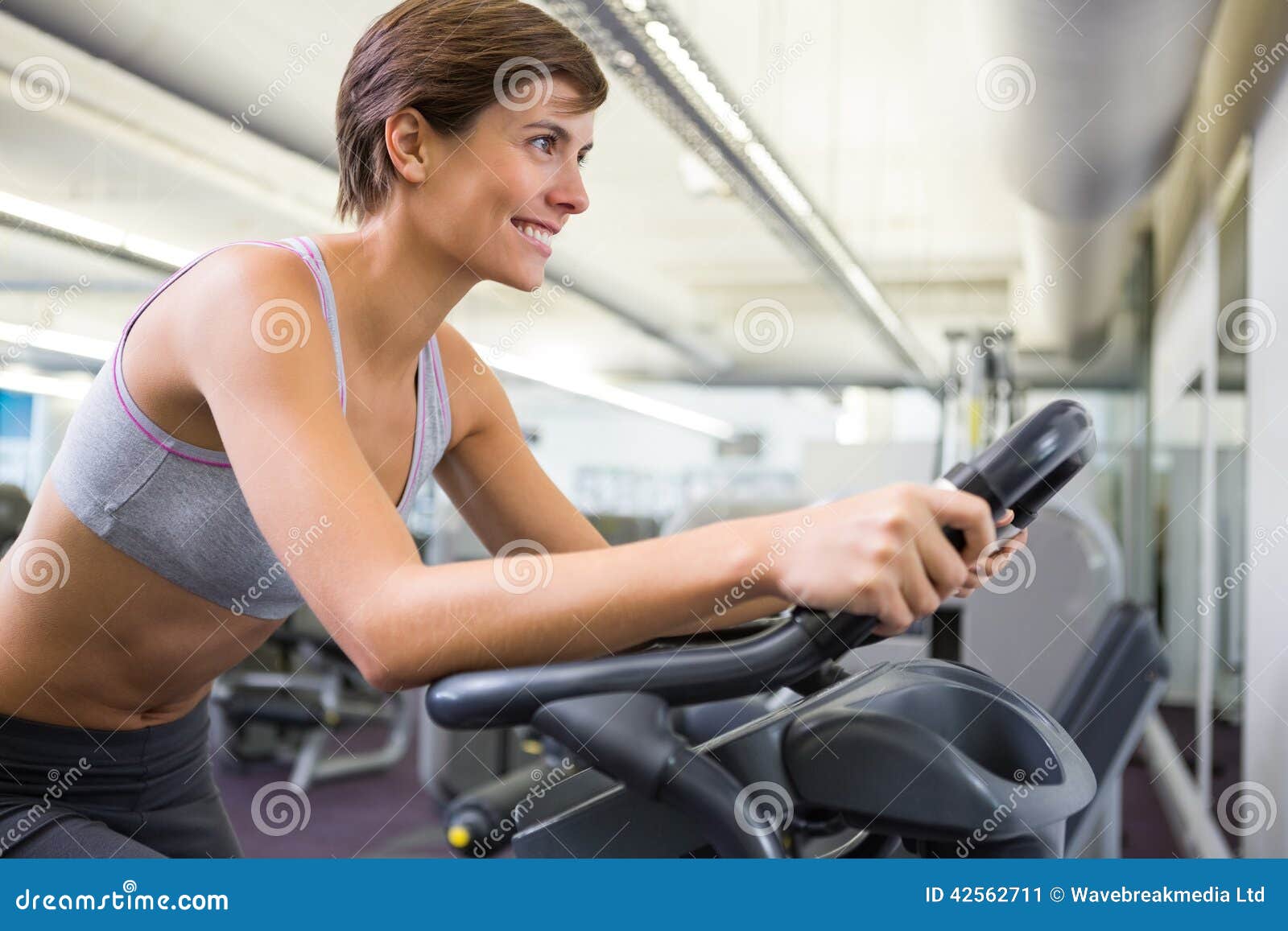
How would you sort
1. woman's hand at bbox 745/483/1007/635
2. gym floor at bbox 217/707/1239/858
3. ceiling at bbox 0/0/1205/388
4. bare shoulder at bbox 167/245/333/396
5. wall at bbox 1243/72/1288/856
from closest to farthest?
1. woman's hand at bbox 745/483/1007/635
2. bare shoulder at bbox 167/245/333/396
3. wall at bbox 1243/72/1288/856
4. gym floor at bbox 217/707/1239/858
5. ceiling at bbox 0/0/1205/388

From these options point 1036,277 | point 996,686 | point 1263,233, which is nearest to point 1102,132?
point 1263,233

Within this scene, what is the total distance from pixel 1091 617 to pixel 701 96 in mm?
→ 2073

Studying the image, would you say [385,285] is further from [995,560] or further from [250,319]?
[995,560]

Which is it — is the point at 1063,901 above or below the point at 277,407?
below

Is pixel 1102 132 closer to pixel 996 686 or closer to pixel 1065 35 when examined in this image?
pixel 1065 35

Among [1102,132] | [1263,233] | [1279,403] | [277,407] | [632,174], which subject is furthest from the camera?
[632,174]

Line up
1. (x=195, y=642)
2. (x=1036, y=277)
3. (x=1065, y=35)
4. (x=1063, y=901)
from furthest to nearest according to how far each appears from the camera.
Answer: (x=1036, y=277) → (x=1065, y=35) → (x=195, y=642) → (x=1063, y=901)

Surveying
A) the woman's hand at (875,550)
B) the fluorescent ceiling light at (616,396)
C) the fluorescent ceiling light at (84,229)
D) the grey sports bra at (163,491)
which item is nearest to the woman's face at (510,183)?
the grey sports bra at (163,491)

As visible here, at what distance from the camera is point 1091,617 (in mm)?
2922

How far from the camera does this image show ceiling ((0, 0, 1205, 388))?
4.52m

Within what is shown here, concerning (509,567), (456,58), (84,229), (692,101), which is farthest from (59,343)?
(509,567)

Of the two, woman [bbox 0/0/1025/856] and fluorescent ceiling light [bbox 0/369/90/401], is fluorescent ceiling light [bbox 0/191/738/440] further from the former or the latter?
woman [bbox 0/0/1025/856]

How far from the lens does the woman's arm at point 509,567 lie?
55cm

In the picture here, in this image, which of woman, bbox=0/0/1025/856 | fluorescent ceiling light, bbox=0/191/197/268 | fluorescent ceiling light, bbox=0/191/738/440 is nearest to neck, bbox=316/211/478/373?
woman, bbox=0/0/1025/856
